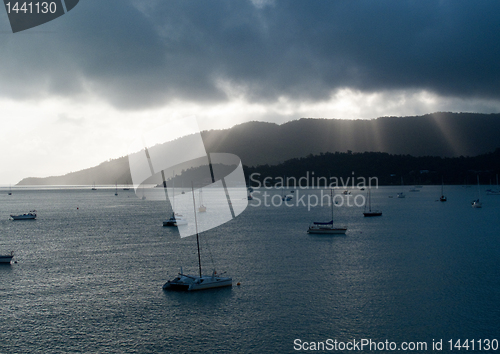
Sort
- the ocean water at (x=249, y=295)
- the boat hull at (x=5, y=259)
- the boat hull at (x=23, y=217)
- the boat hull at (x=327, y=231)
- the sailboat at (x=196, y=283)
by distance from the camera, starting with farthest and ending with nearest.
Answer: the boat hull at (x=23, y=217), the boat hull at (x=327, y=231), the boat hull at (x=5, y=259), the sailboat at (x=196, y=283), the ocean water at (x=249, y=295)

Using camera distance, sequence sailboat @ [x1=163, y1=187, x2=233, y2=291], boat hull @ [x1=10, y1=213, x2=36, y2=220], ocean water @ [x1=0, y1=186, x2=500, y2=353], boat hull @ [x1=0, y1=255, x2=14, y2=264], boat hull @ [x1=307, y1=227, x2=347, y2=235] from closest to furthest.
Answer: ocean water @ [x1=0, y1=186, x2=500, y2=353], sailboat @ [x1=163, y1=187, x2=233, y2=291], boat hull @ [x1=0, y1=255, x2=14, y2=264], boat hull @ [x1=307, y1=227, x2=347, y2=235], boat hull @ [x1=10, y1=213, x2=36, y2=220]

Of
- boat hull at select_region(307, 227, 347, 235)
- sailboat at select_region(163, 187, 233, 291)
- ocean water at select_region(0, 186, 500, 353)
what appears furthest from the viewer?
boat hull at select_region(307, 227, 347, 235)

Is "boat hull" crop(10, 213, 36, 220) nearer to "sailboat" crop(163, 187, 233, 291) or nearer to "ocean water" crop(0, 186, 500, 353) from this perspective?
"ocean water" crop(0, 186, 500, 353)

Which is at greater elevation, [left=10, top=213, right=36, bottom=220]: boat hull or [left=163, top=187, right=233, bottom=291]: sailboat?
[left=10, top=213, right=36, bottom=220]: boat hull

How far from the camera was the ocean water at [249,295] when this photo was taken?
71.2ft

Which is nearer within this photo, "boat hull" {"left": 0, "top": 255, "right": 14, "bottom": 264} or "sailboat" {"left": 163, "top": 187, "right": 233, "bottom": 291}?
"sailboat" {"left": 163, "top": 187, "right": 233, "bottom": 291}

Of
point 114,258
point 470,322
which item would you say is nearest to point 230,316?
point 470,322

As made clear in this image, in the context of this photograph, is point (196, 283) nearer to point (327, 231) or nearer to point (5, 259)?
point (5, 259)

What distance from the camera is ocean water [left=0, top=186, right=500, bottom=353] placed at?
2169 centimetres

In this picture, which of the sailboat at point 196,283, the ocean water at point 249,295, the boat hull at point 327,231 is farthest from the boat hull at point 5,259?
the boat hull at point 327,231

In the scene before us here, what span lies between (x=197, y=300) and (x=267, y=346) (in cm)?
843

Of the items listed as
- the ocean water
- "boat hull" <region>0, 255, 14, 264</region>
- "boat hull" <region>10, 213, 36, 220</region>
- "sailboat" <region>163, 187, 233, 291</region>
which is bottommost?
the ocean water

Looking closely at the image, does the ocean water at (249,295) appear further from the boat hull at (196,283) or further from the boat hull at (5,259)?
the boat hull at (5,259)

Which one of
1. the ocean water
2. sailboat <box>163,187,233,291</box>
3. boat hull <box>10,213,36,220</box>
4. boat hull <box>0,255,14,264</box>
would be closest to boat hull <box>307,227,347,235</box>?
the ocean water
